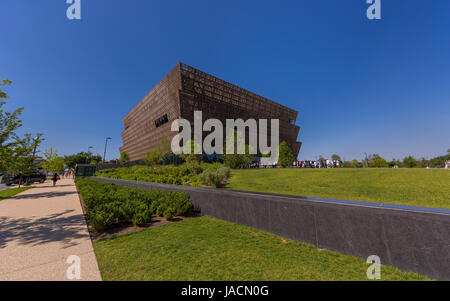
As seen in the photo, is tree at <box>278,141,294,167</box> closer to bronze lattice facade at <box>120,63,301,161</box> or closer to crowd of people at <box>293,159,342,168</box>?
crowd of people at <box>293,159,342,168</box>

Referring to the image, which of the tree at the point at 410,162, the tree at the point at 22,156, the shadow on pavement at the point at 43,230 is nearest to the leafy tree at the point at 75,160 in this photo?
the tree at the point at 22,156

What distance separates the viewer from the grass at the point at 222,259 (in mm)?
2983

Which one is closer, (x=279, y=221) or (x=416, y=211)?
(x=416, y=211)

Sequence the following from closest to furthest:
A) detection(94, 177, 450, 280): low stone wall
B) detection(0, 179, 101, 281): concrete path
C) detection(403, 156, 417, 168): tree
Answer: detection(94, 177, 450, 280): low stone wall
detection(0, 179, 101, 281): concrete path
detection(403, 156, 417, 168): tree

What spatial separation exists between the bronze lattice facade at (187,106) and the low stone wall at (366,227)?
39644 millimetres

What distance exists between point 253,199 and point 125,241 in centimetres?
384

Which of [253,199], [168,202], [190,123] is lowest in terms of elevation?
[168,202]

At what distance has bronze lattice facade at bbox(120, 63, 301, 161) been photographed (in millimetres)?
42656

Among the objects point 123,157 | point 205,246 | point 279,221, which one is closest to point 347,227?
point 279,221

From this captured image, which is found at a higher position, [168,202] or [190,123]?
[190,123]

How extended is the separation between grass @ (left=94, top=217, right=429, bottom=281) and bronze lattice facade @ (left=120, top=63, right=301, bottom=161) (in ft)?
129

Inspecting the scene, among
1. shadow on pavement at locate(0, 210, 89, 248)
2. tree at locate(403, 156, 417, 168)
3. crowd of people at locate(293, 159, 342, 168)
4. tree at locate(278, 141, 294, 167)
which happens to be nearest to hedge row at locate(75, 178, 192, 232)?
shadow on pavement at locate(0, 210, 89, 248)

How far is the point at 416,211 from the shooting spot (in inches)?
114
